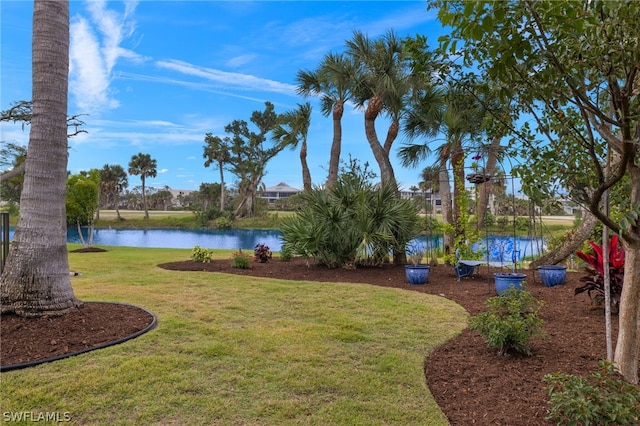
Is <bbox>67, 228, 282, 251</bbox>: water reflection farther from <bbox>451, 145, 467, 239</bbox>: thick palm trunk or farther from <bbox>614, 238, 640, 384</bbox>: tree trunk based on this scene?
<bbox>614, 238, 640, 384</bbox>: tree trunk

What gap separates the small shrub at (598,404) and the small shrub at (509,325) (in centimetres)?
94

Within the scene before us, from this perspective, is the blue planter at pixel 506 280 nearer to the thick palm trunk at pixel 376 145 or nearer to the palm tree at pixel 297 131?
the thick palm trunk at pixel 376 145

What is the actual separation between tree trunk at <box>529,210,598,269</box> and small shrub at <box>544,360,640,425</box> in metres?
5.92

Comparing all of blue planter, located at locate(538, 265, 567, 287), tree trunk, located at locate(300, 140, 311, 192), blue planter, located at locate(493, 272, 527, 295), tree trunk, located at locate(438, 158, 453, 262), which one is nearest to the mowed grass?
blue planter, located at locate(493, 272, 527, 295)

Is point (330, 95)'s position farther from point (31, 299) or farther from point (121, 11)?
point (31, 299)

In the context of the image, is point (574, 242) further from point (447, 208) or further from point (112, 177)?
point (112, 177)

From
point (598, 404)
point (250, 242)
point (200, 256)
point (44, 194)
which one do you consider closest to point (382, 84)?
point (200, 256)

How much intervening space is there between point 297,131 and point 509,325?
34.8 feet

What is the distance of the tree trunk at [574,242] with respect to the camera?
7.57 meters

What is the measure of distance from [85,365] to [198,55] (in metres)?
9.18

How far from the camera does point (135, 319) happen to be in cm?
438

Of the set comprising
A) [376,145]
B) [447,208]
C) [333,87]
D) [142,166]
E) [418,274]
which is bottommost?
[418,274]

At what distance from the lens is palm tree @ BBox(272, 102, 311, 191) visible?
13.0 metres

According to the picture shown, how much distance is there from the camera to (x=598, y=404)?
85.0 inches
